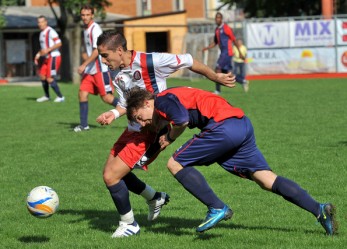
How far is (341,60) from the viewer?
107 feet

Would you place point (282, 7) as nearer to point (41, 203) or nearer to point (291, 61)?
point (291, 61)

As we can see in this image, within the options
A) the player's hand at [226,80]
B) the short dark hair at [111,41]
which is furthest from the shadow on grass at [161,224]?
the short dark hair at [111,41]

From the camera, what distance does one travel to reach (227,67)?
2234 cm

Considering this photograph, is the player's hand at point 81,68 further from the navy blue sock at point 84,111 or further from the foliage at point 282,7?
the foliage at point 282,7

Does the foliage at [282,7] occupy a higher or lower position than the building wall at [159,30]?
higher

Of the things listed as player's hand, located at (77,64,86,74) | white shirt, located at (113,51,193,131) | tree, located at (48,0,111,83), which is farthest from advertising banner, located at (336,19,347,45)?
white shirt, located at (113,51,193,131)

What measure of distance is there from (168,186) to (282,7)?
39.2 m

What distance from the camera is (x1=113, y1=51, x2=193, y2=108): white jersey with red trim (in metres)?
7.11

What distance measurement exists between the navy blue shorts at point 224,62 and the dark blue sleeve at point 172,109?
52.8 ft

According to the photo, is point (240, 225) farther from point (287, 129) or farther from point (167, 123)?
point (287, 129)

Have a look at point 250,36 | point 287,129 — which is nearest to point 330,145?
point 287,129

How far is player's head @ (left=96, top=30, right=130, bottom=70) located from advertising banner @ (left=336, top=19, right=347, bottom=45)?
26.9 metres

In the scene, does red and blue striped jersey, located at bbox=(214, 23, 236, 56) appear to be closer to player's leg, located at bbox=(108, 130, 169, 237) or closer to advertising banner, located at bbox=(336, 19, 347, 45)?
advertising banner, located at bbox=(336, 19, 347, 45)

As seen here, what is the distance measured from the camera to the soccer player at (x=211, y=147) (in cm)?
623
